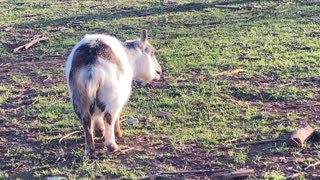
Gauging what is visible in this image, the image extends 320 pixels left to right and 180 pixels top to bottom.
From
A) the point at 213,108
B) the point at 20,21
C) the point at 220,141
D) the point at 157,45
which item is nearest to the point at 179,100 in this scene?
the point at 213,108

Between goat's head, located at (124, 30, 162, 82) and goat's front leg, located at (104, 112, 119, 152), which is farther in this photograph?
goat's head, located at (124, 30, 162, 82)

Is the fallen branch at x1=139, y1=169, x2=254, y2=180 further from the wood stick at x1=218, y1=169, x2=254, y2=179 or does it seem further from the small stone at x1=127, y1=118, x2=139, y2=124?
the small stone at x1=127, y1=118, x2=139, y2=124

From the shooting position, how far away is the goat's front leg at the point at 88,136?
6.30 metres

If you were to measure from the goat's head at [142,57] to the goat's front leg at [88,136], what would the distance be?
50.5 inches

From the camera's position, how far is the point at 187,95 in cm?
838

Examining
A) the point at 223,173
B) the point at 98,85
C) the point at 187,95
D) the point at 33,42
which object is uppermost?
the point at 98,85

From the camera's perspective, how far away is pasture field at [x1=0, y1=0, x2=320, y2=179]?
6.20 meters

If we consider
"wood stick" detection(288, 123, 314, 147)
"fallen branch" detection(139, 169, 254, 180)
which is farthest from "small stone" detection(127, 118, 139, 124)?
"wood stick" detection(288, 123, 314, 147)

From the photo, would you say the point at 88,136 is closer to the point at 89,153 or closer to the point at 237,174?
the point at 89,153

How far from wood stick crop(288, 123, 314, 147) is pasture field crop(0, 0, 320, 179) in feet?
0.32

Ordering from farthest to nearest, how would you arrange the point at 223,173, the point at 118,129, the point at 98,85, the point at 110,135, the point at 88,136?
the point at 118,129
the point at 110,135
the point at 88,136
the point at 98,85
the point at 223,173

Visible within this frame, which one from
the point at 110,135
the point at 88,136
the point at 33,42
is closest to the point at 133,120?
the point at 110,135

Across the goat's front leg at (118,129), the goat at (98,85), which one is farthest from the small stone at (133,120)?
the goat at (98,85)

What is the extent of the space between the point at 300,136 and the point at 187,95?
2215mm
